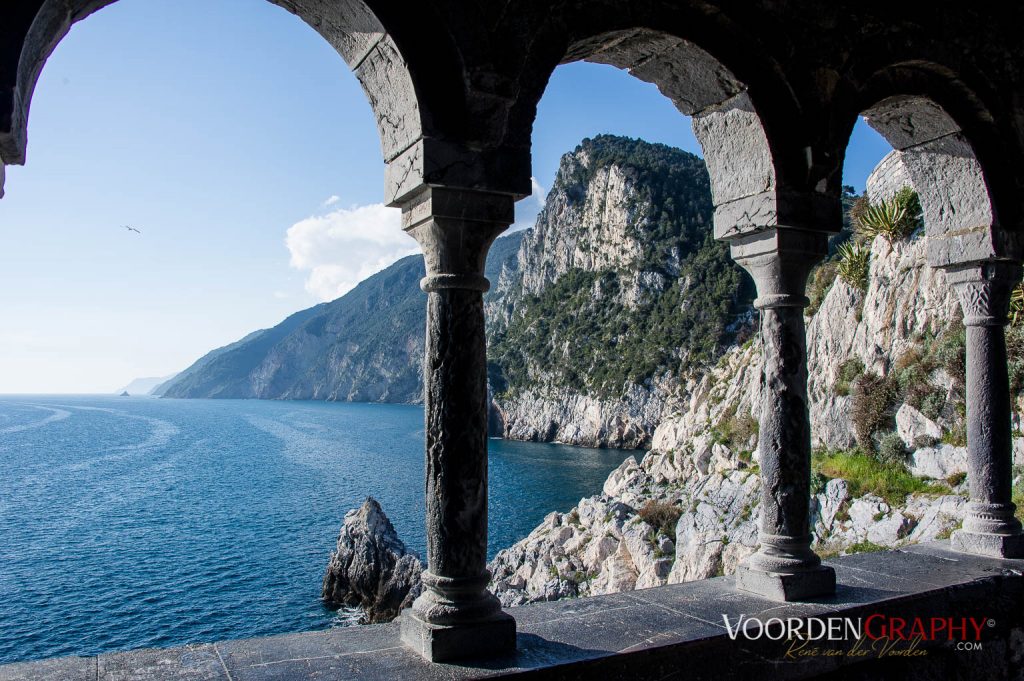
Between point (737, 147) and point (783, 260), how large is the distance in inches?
31.1

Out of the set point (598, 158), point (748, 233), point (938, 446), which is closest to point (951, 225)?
point (748, 233)

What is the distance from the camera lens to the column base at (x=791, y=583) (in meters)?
4.15

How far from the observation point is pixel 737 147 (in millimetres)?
4617

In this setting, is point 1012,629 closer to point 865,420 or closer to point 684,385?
point 865,420

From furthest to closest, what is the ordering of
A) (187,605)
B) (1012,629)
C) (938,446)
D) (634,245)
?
(634,245)
(187,605)
(938,446)
(1012,629)

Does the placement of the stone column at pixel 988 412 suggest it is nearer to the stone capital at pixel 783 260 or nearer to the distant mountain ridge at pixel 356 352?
the stone capital at pixel 783 260

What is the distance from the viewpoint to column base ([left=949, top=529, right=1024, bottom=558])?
5.16m

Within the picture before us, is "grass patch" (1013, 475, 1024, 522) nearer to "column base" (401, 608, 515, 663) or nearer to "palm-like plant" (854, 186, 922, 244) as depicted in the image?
"palm-like plant" (854, 186, 922, 244)

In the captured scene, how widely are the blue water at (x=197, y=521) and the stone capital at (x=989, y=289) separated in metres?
19.8

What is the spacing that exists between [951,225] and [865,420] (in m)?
12.3

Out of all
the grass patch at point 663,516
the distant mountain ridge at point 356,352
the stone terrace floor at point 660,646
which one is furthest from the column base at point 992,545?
the distant mountain ridge at point 356,352

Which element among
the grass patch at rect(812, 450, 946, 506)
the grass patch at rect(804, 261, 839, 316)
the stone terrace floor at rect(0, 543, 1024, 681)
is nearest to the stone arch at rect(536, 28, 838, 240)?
the stone terrace floor at rect(0, 543, 1024, 681)

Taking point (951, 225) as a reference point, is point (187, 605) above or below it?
below

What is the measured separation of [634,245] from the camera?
65688 millimetres
